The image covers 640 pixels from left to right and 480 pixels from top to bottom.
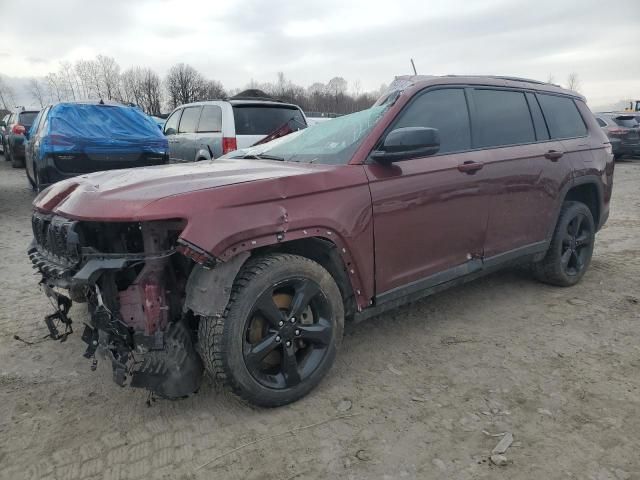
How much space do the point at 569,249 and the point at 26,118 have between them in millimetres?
15064

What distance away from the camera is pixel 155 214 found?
2145mm

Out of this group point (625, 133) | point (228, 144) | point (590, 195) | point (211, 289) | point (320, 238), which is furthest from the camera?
point (625, 133)

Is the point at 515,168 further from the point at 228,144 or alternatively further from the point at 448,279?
the point at 228,144

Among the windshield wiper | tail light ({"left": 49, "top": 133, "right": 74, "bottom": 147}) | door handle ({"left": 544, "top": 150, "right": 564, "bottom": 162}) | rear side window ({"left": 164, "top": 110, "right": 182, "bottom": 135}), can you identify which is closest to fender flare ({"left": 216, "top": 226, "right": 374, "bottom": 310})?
the windshield wiper

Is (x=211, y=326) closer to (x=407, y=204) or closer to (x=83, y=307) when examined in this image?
(x=407, y=204)

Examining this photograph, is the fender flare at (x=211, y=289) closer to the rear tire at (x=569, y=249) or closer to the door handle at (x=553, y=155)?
the door handle at (x=553, y=155)

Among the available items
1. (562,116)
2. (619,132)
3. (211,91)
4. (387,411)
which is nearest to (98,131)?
(562,116)

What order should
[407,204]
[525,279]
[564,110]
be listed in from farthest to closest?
[525,279], [564,110], [407,204]

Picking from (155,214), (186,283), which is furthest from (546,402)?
(155,214)

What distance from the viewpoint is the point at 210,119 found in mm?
8094

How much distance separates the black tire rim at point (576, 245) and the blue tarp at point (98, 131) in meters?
6.05

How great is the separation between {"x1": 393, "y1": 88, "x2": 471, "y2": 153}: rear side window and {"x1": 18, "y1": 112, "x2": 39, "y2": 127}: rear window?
14.1 metres

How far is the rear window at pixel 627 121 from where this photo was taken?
15.7 meters

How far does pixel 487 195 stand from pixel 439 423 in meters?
1.72
